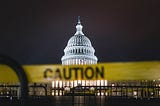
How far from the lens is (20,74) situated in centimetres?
379

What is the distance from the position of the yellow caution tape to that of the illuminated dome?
111 m

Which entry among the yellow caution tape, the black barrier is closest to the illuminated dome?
the yellow caution tape

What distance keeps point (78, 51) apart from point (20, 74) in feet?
394

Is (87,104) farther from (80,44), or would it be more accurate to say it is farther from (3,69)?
(80,44)

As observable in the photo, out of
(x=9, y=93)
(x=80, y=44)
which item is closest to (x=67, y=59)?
(x=80, y=44)

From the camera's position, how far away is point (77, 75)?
17.6 ft

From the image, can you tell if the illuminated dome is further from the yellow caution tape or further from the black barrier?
the black barrier

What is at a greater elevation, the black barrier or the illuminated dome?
the illuminated dome

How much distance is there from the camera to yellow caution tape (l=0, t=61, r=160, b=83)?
5.37 m

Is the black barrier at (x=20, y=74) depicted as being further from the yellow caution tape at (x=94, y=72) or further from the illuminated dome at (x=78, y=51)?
the illuminated dome at (x=78, y=51)

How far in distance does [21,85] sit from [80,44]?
121487 mm

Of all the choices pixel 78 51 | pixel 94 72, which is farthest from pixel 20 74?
pixel 78 51

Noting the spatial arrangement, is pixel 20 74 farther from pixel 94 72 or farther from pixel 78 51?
pixel 78 51

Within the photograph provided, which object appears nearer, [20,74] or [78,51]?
[20,74]
